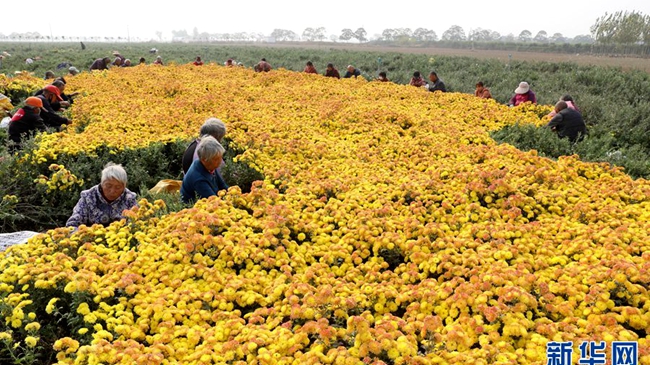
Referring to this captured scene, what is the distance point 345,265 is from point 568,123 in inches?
302

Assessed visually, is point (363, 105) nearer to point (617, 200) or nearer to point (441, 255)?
point (617, 200)

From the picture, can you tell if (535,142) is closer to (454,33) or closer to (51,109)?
(51,109)

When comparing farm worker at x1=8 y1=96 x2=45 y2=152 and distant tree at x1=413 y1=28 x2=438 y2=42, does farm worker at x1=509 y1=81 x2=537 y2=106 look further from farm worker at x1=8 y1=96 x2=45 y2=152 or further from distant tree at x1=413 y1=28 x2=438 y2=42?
distant tree at x1=413 y1=28 x2=438 y2=42

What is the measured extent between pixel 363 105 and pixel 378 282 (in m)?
7.50

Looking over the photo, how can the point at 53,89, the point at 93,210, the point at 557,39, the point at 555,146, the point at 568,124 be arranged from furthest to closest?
the point at 557,39, the point at 53,89, the point at 568,124, the point at 555,146, the point at 93,210

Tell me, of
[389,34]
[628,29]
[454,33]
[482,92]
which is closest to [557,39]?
[454,33]

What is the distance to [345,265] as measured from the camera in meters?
4.10

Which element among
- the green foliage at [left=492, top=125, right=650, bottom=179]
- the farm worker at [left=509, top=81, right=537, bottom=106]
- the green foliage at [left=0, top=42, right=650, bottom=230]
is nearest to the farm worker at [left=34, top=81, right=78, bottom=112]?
the green foliage at [left=0, top=42, right=650, bottom=230]

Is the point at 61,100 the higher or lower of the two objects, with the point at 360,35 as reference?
lower

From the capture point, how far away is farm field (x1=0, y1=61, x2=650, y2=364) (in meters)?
2.99

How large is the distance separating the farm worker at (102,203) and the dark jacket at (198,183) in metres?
0.76

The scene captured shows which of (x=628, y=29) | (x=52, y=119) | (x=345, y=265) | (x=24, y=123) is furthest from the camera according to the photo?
(x=628, y=29)

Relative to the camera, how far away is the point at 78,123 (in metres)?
9.53

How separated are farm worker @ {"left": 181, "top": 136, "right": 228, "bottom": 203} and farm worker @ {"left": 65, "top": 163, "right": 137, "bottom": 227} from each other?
772 mm
